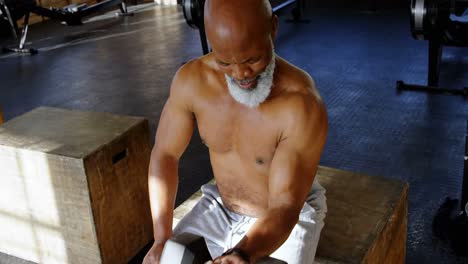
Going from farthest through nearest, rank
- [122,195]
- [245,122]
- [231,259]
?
[122,195]
[245,122]
[231,259]

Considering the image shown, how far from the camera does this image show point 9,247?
→ 252 cm

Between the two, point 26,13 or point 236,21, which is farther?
point 26,13

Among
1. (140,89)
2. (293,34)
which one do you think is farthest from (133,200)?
(293,34)

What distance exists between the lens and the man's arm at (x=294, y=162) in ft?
4.40

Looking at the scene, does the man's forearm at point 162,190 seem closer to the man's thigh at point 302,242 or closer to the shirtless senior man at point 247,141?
the shirtless senior man at point 247,141

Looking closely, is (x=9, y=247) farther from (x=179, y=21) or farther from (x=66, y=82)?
(x=179, y=21)

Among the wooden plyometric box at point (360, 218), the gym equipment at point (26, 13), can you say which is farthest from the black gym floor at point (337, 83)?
the wooden plyometric box at point (360, 218)

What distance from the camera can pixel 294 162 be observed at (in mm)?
1369

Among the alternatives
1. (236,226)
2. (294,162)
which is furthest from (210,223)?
(294,162)

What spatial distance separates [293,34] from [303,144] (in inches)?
196

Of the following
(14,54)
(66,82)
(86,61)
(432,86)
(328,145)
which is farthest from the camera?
(14,54)

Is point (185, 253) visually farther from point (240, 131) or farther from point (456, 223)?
point (456, 223)

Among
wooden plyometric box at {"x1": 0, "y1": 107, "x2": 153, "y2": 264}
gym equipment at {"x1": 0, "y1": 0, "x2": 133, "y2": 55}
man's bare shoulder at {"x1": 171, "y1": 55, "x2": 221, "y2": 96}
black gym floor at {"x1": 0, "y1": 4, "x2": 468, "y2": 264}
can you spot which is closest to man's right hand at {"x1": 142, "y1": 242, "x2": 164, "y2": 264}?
man's bare shoulder at {"x1": 171, "y1": 55, "x2": 221, "y2": 96}

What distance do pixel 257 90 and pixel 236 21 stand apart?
20 cm
